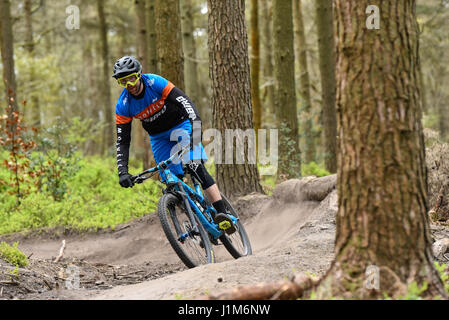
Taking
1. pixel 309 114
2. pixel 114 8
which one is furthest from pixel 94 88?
pixel 309 114

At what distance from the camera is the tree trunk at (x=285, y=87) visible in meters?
12.7

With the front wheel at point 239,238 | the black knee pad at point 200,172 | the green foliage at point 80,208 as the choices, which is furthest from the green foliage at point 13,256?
the green foliage at point 80,208

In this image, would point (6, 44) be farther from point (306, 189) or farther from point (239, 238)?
point (239, 238)

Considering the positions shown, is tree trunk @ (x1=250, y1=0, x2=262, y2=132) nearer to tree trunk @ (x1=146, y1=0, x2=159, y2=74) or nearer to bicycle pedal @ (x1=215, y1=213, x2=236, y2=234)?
tree trunk @ (x1=146, y1=0, x2=159, y2=74)

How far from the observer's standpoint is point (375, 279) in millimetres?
3637

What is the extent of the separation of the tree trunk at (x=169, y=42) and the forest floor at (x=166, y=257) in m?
2.74

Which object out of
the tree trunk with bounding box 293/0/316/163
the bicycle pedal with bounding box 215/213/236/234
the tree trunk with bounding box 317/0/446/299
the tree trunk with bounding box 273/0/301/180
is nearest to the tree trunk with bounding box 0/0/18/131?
the tree trunk with bounding box 273/0/301/180

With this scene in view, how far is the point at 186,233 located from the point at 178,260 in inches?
96.3

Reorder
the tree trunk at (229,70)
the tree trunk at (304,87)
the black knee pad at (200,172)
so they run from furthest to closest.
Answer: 1. the tree trunk at (304,87)
2. the tree trunk at (229,70)
3. the black knee pad at (200,172)

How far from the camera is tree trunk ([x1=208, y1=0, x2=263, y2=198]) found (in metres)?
9.09

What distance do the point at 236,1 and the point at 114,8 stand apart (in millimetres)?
13174

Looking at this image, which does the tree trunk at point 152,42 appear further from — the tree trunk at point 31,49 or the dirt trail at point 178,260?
the tree trunk at point 31,49

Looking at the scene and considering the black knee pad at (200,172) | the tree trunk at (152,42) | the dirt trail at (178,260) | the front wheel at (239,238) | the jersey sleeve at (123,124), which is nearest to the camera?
the dirt trail at (178,260)

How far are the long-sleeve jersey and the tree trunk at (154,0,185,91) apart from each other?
385 centimetres
